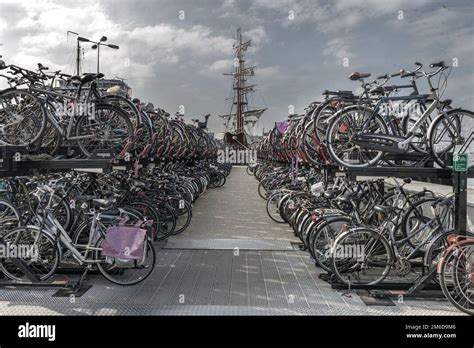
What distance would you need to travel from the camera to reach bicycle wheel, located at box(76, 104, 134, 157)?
528 centimetres

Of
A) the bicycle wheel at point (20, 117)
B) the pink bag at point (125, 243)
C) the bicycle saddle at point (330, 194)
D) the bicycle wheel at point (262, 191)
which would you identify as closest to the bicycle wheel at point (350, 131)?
the bicycle saddle at point (330, 194)

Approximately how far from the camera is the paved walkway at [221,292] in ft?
13.7

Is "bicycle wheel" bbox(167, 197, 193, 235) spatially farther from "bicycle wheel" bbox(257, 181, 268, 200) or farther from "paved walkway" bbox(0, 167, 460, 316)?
"bicycle wheel" bbox(257, 181, 268, 200)

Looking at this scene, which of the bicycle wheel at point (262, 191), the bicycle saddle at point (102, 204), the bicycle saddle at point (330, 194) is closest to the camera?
the bicycle saddle at point (102, 204)

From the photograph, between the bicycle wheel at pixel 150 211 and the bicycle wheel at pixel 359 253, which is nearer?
the bicycle wheel at pixel 359 253

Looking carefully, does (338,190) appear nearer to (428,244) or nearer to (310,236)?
(310,236)

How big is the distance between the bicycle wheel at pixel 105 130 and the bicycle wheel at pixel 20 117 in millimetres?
542

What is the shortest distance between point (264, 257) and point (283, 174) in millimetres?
5833

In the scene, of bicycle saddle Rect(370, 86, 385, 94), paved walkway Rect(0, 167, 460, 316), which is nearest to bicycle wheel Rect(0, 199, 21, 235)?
paved walkway Rect(0, 167, 460, 316)

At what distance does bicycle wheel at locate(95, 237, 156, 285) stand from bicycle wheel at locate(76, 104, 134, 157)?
1320 mm

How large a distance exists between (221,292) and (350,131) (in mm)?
2577

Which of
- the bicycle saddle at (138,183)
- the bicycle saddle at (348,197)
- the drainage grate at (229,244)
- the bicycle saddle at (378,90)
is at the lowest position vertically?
the drainage grate at (229,244)

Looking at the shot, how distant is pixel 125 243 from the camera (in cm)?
445

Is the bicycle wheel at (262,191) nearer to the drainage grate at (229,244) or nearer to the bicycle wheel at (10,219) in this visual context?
the drainage grate at (229,244)
